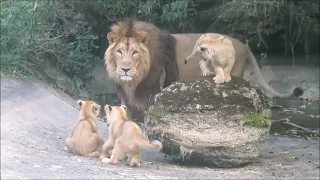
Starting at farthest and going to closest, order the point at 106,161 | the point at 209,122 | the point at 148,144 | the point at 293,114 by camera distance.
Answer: the point at 293,114 → the point at 209,122 → the point at 106,161 → the point at 148,144

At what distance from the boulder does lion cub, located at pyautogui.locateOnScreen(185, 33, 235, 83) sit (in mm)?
118

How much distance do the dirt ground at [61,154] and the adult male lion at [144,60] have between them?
2.37 ft

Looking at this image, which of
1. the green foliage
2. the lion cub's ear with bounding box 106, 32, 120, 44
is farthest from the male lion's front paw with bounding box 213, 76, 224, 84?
the green foliage

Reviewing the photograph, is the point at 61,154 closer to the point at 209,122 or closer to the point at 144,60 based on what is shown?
the point at 209,122

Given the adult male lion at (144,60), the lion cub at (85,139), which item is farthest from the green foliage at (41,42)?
the lion cub at (85,139)

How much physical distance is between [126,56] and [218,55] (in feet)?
4.02

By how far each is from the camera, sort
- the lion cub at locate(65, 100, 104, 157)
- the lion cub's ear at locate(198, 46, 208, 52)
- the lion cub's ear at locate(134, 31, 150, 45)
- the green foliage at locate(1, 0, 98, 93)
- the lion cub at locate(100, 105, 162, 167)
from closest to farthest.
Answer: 1. the lion cub at locate(100, 105, 162, 167)
2. the lion cub at locate(65, 100, 104, 157)
3. the lion cub's ear at locate(198, 46, 208, 52)
4. the lion cub's ear at locate(134, 31, 150, 45)
5. the green foliage at locate(1, 0, 98, 93)

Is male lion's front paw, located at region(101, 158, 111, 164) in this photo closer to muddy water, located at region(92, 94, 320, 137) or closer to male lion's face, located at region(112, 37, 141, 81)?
male lion's face, located at region(112, 37, 141, 81)

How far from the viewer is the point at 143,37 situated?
8484 millimetres

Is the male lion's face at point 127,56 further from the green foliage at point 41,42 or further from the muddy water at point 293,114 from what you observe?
the green foliage at point 41,42

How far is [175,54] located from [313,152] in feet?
7.41

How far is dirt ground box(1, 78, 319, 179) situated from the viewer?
6.27 meters

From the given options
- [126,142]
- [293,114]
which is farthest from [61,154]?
[293,114]

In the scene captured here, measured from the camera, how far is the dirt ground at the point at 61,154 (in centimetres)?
627
